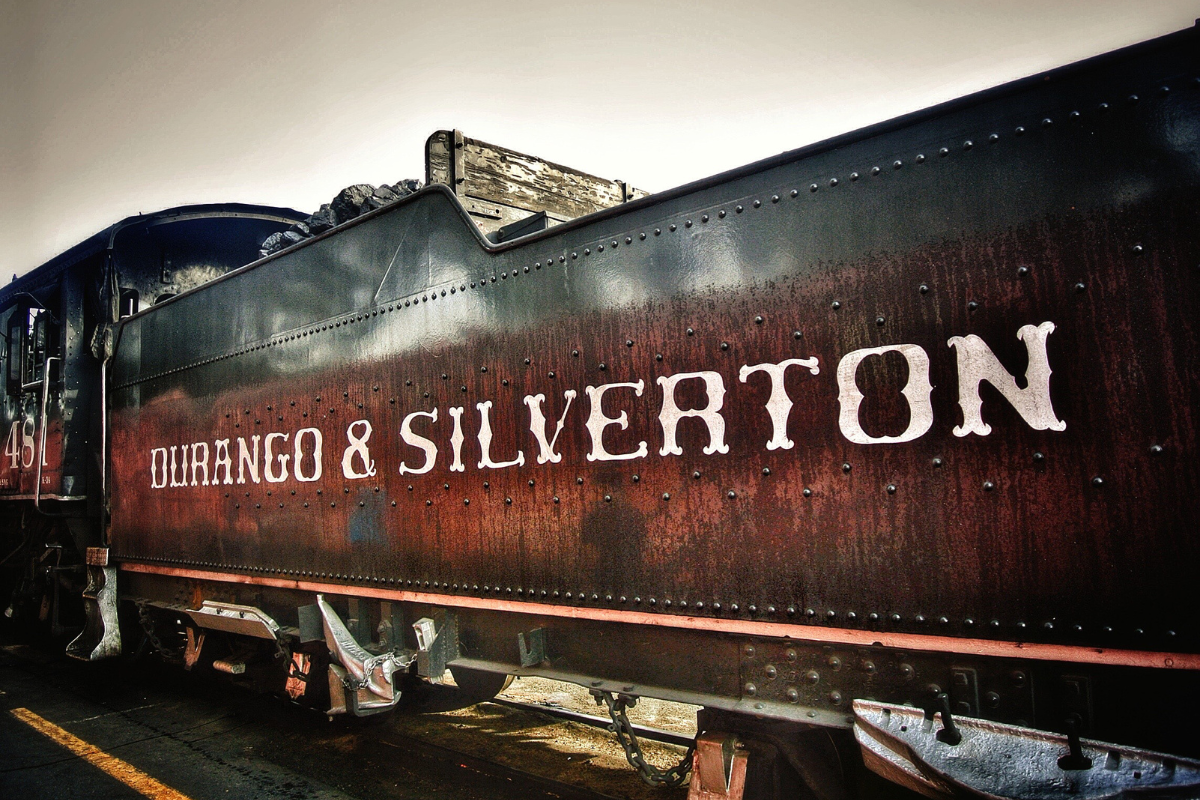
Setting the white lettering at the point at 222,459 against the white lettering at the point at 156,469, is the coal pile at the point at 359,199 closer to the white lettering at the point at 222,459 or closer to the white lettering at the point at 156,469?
the white lettering at the point at 222,459

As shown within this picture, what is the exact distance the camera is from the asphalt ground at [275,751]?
3.29 metres

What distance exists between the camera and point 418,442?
290 cm

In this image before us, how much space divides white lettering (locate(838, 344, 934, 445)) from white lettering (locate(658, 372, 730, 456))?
0.35 m

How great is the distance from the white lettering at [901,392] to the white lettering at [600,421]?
66cm

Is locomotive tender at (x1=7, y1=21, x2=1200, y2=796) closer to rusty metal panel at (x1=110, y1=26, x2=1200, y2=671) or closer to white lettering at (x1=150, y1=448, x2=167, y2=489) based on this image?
rusty metal panel at (x1=110, y1=26, x2=1200, y2=671)

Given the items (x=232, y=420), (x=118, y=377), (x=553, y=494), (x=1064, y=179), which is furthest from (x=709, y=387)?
(x=118, y=377)

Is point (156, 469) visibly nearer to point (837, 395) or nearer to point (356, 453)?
point (356, 453)

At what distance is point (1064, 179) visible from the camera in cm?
153

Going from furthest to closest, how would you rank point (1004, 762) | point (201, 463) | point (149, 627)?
1. point (149, 627)
2. point (201, 463)
3. point (1004, 762)

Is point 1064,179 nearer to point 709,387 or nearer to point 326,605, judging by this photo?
point 709,387

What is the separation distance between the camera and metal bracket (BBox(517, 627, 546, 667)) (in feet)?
8.27

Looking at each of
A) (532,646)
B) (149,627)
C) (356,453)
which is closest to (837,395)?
(532,646)

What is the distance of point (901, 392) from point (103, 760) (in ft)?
14.2

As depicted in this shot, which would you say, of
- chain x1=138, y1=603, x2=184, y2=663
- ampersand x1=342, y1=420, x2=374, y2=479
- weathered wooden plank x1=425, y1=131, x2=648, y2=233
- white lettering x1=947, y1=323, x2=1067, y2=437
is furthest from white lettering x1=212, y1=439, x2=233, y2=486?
white lettering x1=947, y1=323, x2=1067, y2=437
